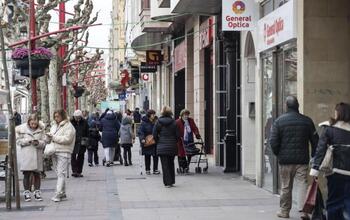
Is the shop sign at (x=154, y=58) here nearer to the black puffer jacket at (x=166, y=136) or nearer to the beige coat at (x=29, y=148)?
the black puffer jacket at (x=166, y=136)

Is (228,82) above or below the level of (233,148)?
above

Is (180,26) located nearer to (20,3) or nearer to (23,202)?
(20,3)

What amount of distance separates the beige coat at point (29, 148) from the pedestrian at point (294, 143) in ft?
15.1

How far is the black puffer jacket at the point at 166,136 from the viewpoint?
15.0m

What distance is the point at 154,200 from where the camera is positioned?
504 inches

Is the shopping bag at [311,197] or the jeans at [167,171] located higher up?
the shopping bag at [311,197]

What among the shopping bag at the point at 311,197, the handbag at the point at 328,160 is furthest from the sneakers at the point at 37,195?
the handbag at the point at 328,160

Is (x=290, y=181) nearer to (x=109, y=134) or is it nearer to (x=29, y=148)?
(x=29, y=148)

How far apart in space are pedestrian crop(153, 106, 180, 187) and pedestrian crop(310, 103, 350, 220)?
20.7 feet

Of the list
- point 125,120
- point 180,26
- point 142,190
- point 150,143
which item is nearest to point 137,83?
point 180,26

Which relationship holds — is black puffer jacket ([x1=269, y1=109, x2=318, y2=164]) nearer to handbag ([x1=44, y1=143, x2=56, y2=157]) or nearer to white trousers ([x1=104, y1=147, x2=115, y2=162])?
handbag ([x1=44, y1=143, x2=56, y2=157])

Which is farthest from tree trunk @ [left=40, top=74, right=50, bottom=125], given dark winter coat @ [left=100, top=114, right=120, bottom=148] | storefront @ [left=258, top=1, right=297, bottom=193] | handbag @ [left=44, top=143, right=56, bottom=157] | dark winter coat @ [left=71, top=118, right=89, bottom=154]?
storefront @ [left=258, top=1, right=297, bottom=193]

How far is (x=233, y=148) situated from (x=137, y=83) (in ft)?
131

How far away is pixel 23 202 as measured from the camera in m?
12.9
